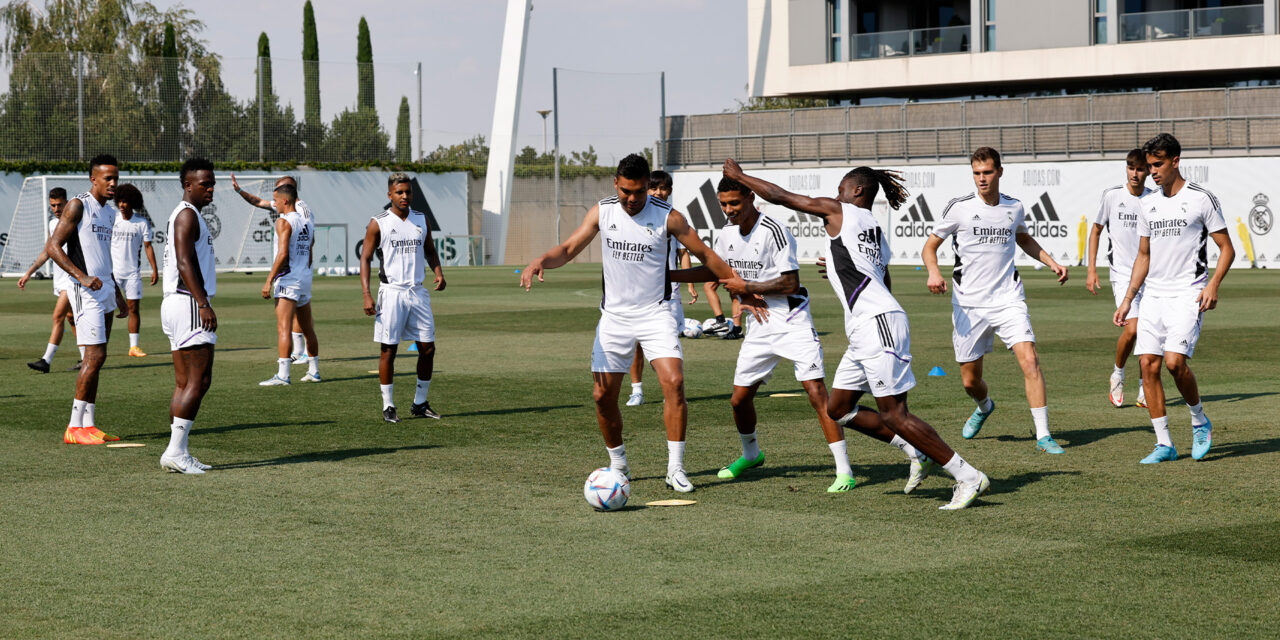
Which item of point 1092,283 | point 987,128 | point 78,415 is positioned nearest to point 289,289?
point 78,415

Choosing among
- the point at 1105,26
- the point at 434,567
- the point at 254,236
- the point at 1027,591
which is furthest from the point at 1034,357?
the point at 1105,26

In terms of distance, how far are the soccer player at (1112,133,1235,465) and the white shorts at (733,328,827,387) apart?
2.49 meters

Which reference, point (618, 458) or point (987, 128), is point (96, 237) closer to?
point (618, 458)

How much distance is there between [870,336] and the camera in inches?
328

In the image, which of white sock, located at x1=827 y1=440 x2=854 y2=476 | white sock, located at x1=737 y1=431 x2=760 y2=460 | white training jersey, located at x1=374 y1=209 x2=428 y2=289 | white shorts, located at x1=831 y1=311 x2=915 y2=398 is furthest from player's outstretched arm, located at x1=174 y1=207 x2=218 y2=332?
white shorts, located at x1=831 y1=311 x2=915 y2=398

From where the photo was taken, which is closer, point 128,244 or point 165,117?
point 128,244

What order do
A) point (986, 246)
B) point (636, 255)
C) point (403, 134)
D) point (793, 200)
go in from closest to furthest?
1. point (793, 200)
2. point (636, 255)
3. point (986, 246)
4. point (403, 134)

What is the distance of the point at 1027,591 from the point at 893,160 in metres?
47.0

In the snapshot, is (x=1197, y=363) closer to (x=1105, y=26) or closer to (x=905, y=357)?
(x=905, y=357)

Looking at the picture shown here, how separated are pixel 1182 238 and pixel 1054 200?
123 feet

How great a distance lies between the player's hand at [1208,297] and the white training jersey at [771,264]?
2.82 metres

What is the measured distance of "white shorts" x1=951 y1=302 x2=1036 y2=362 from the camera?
10.6 metres

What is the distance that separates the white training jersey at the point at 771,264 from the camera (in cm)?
916

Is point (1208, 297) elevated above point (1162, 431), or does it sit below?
above
